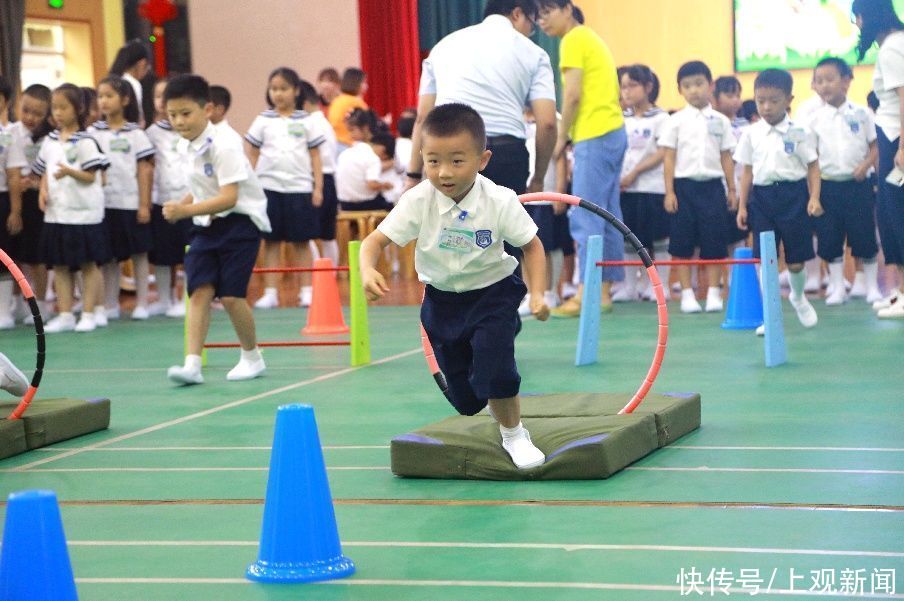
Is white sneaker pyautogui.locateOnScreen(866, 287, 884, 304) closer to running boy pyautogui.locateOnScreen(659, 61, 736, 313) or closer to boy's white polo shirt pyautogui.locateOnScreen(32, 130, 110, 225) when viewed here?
running boy pyautogui.locateOnScreen(659, 61, 736, 313)

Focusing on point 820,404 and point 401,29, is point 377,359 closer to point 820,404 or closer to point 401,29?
point 820,404

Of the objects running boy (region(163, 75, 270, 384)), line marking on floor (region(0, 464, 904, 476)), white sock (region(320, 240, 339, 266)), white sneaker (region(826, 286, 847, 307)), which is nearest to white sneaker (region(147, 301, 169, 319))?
white sock (region(320, 240, 339, 266))

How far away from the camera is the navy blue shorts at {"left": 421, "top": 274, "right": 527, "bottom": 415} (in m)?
3.78

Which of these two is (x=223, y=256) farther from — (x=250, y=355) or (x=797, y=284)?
(x=797, y=284)

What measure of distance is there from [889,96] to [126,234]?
17.6 ft

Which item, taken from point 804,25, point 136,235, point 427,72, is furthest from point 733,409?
point 804,25

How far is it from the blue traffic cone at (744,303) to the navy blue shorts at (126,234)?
433cm

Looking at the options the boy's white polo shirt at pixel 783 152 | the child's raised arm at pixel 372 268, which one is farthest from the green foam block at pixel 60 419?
the boy's white polo shirt at pixel 783 152

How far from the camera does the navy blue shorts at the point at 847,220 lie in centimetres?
870

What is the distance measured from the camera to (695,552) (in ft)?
9.61

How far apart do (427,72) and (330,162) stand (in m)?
4.38

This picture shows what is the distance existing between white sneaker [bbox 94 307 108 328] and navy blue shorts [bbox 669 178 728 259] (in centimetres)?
408

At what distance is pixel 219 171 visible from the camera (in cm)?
596

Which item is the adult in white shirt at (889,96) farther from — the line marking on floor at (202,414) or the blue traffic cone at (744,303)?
the line marking on floor at (202,414)
